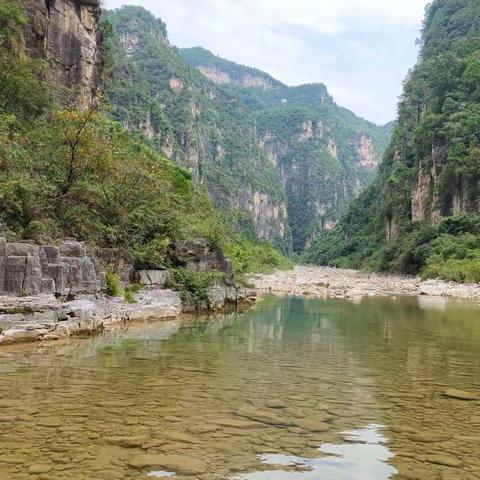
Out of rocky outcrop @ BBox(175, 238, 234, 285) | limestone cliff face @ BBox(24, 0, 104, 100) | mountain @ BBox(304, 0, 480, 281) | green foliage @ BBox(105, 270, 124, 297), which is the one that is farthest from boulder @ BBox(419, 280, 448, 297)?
limestone cliff face @ BBox(24, 0, 104, 100)

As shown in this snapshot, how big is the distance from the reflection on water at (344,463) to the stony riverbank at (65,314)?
27.8 feet

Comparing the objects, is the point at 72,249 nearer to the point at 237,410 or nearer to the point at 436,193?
the point at 237,410

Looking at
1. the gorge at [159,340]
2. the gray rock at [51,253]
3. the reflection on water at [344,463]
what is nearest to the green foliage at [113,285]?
the gorge at [159,340]

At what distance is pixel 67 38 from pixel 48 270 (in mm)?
23885

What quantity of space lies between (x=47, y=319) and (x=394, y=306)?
18.9 meters

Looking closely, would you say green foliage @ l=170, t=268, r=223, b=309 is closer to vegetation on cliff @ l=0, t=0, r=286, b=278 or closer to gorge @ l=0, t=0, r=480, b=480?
gorge @ l=0, t=0, r=480, b=480

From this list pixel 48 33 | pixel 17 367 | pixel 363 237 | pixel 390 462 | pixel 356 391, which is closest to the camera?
pixel 390 462

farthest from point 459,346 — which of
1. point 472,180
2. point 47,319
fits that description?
point 472,180

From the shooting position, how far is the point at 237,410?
7270 mm

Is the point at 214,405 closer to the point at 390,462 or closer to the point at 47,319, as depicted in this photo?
the point at 390,462

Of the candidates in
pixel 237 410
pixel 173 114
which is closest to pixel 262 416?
pixel 237 410

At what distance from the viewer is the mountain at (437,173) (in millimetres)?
56438

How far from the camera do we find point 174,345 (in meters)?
13.2

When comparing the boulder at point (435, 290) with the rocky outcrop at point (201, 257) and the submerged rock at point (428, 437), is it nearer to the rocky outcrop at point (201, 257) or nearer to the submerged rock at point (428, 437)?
the rocky outcrop at point (201, 257)
